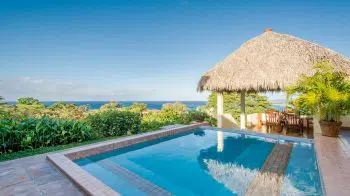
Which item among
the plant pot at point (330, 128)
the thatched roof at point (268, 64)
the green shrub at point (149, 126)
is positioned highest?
the thatched roof at point (268, 64)

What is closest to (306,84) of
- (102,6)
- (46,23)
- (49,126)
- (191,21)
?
(49,126)

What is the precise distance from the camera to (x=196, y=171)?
13.9 ft

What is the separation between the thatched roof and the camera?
6.91 m

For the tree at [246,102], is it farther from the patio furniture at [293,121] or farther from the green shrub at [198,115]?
the patio furniture at [293,121]

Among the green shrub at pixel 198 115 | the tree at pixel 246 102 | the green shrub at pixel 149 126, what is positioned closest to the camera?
the green shrub at pixel 149 126

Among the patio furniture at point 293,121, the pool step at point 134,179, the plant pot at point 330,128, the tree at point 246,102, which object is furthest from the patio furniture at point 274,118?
the pool step at point 134,179

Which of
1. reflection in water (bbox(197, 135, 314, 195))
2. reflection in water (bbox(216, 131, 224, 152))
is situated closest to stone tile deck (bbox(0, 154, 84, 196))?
reflection in water (bbox(197, 135, 314, 195))

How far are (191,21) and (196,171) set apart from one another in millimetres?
11280

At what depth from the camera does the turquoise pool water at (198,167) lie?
3350 millimetres

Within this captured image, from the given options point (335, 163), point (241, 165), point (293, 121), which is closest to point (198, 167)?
point (241, 165)

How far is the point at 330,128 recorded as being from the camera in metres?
5.24

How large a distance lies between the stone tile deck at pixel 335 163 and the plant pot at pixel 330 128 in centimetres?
17

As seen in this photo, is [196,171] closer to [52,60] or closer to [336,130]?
[336,130]

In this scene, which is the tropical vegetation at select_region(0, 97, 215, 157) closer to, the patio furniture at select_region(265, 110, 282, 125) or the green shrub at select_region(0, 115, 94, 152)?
the green shrub at select_region(0, 115, 94, 152)
